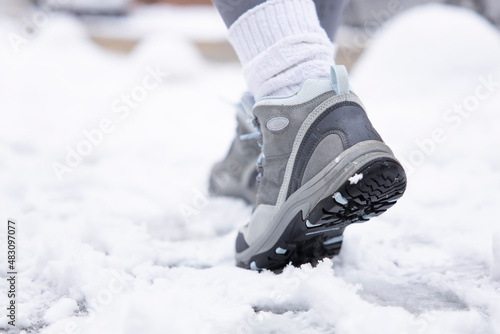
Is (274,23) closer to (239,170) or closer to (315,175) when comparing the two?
(315,175)

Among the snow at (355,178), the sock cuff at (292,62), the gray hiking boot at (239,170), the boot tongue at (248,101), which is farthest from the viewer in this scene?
the gray hiking boot at (239,170)

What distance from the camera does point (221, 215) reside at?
1363 mm

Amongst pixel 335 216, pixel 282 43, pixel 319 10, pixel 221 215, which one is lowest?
pixel 221 215

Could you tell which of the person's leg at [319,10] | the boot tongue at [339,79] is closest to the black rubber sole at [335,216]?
the boot tongue at [339,79]

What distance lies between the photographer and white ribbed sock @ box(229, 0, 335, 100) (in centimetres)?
82

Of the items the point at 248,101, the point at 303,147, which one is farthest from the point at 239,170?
the point at 303,147

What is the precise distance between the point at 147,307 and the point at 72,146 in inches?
67.9

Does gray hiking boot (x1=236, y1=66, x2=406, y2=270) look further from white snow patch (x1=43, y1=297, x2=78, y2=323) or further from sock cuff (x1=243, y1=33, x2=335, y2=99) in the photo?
white snow patch (x1=43, y1=297, x2=78, y2=323)

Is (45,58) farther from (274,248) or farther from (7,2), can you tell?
Result: (274,248)

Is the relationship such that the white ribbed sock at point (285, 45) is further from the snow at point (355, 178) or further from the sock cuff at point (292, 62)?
the snow at point (355, 178)

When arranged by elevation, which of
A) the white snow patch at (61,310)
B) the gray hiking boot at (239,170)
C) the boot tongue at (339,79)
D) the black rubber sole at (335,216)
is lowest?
the gray hiking boot at (239,170)

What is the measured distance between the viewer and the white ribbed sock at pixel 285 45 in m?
0.82

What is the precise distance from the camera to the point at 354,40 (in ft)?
13.5

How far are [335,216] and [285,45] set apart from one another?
0.34 meters
